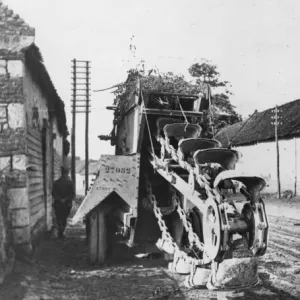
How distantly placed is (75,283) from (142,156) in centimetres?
243

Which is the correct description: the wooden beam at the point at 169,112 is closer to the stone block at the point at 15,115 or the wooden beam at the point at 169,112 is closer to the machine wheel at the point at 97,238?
the machine wheel at the point at 97,238

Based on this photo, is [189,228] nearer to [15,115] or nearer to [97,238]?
[97,238]

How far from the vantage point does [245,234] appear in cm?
459

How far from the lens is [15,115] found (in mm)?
7230

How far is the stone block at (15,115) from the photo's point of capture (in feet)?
23.6

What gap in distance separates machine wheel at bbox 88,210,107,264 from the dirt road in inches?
7.6

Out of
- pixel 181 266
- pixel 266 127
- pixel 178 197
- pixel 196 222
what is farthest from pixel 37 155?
pixel 266 127

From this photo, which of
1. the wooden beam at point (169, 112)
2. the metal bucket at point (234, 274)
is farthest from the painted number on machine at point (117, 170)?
the metal bucket at point (234, 274)

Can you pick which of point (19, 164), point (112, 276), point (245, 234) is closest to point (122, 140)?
point (19, 164)

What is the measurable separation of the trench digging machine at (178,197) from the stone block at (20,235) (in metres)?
0.95

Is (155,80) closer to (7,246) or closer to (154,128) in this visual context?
(154,128)

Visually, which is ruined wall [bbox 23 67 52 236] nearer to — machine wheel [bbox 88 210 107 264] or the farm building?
machine wheel [bbox 88 210 107 264]

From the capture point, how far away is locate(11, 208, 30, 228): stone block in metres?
7.14

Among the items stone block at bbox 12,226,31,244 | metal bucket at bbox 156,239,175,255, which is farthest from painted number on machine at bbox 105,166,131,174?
stone block at bbox 12,226,31,244
